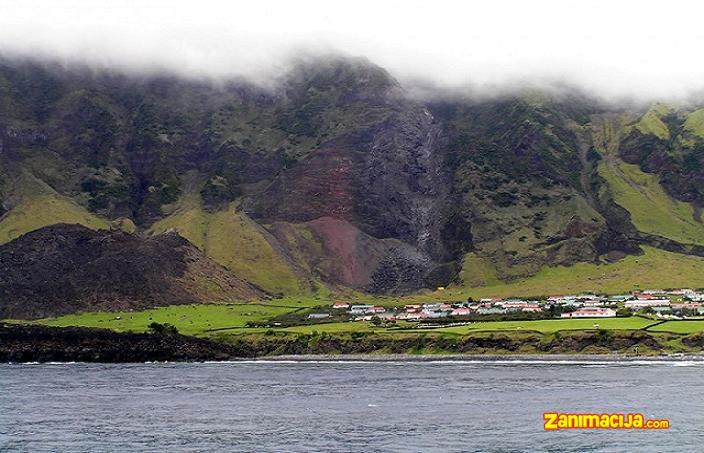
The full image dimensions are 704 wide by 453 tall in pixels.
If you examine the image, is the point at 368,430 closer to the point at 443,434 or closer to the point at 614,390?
the point at 443,434

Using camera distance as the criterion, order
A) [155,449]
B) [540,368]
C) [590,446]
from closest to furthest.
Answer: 1. [590,446]
2. [155,449]
3. [540,368]

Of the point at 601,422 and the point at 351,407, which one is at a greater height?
the point at 601,422

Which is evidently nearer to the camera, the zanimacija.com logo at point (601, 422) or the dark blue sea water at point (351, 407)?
the dark blue sea water at point (351, 407)

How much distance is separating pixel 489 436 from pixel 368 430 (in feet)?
53.3

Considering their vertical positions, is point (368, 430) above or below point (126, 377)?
above

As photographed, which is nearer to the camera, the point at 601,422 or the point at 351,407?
the point at 601,422

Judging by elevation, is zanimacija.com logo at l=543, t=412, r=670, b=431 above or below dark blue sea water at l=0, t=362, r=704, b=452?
above

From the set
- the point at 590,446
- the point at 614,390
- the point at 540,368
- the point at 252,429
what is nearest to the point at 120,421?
the point at 252,429

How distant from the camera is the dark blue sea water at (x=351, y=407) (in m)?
99.9

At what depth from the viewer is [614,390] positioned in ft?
447

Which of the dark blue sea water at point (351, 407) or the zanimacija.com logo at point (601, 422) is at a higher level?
the zanimacija.com logo at point (601, 422)

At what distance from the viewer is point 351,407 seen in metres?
130

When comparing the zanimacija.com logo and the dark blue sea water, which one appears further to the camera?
the zanimacija.com logo

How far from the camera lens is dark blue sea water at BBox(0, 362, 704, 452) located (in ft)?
328
